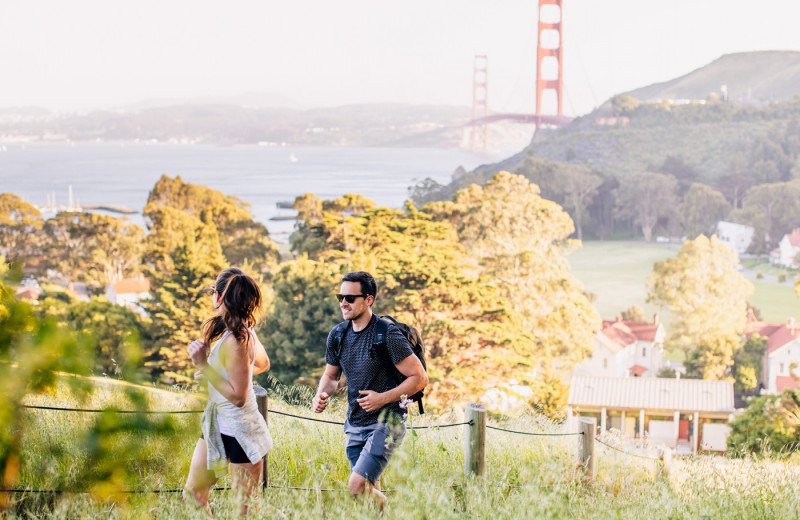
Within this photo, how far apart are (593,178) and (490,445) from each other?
4601 cm

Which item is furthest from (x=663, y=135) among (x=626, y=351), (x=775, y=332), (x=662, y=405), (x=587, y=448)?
(x=587, y=448)

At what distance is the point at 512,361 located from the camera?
41.9ft

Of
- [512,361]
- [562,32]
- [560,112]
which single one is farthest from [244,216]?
[562,32]

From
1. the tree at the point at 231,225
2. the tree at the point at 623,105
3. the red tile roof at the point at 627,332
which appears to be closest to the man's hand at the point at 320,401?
the tree at the point at 231,225

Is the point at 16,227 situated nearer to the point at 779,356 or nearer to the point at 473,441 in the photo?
the point at 779,356

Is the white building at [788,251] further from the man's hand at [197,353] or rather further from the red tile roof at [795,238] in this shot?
the man's hand at [197,353]

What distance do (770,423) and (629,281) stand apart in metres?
32.7

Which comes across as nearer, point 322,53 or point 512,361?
point 512,361

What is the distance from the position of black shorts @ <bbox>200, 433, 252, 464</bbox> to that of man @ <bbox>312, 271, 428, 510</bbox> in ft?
0.84

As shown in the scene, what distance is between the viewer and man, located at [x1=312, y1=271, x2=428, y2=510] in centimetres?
235

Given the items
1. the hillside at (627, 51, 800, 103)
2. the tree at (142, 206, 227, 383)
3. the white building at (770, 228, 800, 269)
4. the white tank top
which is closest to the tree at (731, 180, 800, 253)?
the white building at (770, 228, 800, 269)

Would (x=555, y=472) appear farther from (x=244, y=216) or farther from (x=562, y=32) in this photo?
(x=562, y=32)

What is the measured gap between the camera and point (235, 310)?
6.97 feet

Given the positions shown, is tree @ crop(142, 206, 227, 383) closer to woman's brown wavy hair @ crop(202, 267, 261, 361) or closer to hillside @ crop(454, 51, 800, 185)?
woman's brown wavy hair @ crop(202, 267, 261, 361)
